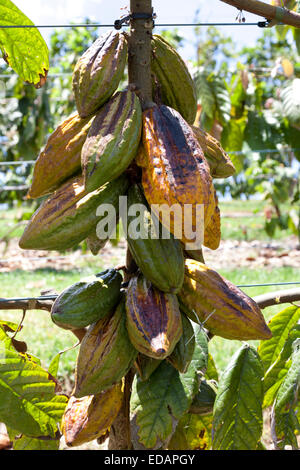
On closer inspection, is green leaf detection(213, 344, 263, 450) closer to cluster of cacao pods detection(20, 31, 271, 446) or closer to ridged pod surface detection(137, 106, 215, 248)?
cluster of cacao pods detection(20, 31, 271, 446)

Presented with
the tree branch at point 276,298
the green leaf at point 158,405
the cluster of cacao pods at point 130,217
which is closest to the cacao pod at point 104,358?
the cluster of cacao pods at point 130,217

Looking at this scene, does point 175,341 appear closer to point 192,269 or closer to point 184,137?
point 192,269

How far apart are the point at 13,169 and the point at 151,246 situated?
19.5 ft

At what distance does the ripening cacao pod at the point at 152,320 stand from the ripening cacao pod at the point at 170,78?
289 millimetres

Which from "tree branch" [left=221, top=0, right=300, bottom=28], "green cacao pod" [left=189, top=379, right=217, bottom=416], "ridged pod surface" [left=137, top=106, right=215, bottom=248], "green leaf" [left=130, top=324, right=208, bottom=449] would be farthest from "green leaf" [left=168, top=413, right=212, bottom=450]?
"tree branch" [left=221, top=0, right=300, bottom=28]

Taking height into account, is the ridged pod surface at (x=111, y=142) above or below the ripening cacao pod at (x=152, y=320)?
above

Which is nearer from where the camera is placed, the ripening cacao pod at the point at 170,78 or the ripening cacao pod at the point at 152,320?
the ripening cacao pod at the point at 152,320

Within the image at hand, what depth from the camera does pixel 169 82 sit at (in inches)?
33.1

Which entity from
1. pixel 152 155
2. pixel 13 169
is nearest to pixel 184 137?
pixel 152 155

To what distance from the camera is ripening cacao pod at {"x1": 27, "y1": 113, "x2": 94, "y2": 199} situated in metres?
0.80

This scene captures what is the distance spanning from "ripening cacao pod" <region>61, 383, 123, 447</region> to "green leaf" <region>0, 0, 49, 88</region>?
0.57m

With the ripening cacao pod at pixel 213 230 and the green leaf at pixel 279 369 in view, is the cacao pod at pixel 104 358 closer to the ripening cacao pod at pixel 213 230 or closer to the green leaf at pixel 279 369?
the ripening cacao pod at pixel 213 230

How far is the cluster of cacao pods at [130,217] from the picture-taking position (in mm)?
719

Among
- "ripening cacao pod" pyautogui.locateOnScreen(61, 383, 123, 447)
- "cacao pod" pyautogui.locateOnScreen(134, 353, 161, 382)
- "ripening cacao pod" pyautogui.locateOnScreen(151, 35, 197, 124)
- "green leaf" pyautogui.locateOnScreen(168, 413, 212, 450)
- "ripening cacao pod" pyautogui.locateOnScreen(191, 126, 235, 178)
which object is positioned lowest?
"green leaf" pyautogui.locateOnScreen(168, 413, 212, 450)
